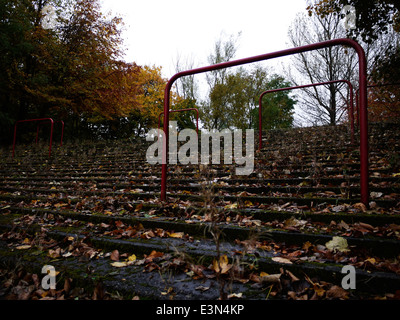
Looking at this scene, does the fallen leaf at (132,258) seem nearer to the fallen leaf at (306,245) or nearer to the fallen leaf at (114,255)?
the fallen leaf at (114,255)

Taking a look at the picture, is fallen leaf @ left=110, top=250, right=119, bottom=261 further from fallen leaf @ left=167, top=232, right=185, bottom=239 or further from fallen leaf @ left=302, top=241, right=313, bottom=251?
fallen leaf @ left=302, top=241, right=313, bottom=251

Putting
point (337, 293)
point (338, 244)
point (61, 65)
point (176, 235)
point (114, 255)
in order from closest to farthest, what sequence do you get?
point (337, 293), point (338, 244), point (114, 255), point (176, 235), point (61, 65)

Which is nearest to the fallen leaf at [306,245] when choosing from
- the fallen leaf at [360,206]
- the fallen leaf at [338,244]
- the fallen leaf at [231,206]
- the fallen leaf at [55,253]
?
the fallen leaf at [338,244]

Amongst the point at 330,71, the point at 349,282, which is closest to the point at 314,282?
the point at 349,282

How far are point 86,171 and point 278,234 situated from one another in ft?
17.6

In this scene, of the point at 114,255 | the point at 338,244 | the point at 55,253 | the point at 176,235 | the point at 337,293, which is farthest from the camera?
the point at 176,235

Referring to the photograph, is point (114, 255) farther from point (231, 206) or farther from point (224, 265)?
point (231, 206)

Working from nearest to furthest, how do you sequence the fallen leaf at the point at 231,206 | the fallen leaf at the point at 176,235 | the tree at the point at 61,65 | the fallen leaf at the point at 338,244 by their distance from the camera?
the fallen leaf at the point at 338,244 < the fallen leaf at the point at 176,235 < the fallen leaf at the point at 231,206 < the tree at the point at 61,65

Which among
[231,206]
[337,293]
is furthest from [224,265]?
[231,206]

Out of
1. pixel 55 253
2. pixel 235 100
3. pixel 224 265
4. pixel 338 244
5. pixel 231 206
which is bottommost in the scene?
pixel 55 253

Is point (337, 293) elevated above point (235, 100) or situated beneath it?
situated beneath

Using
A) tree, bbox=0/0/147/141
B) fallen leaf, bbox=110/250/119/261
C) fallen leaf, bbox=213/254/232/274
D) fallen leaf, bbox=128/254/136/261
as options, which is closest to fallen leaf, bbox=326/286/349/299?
fallen leaf, bbox=213/254/232/274

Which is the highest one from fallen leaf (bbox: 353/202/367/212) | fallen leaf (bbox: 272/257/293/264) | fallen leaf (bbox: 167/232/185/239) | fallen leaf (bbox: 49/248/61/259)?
fallen leaf (bbox: 353/202/367/212)
